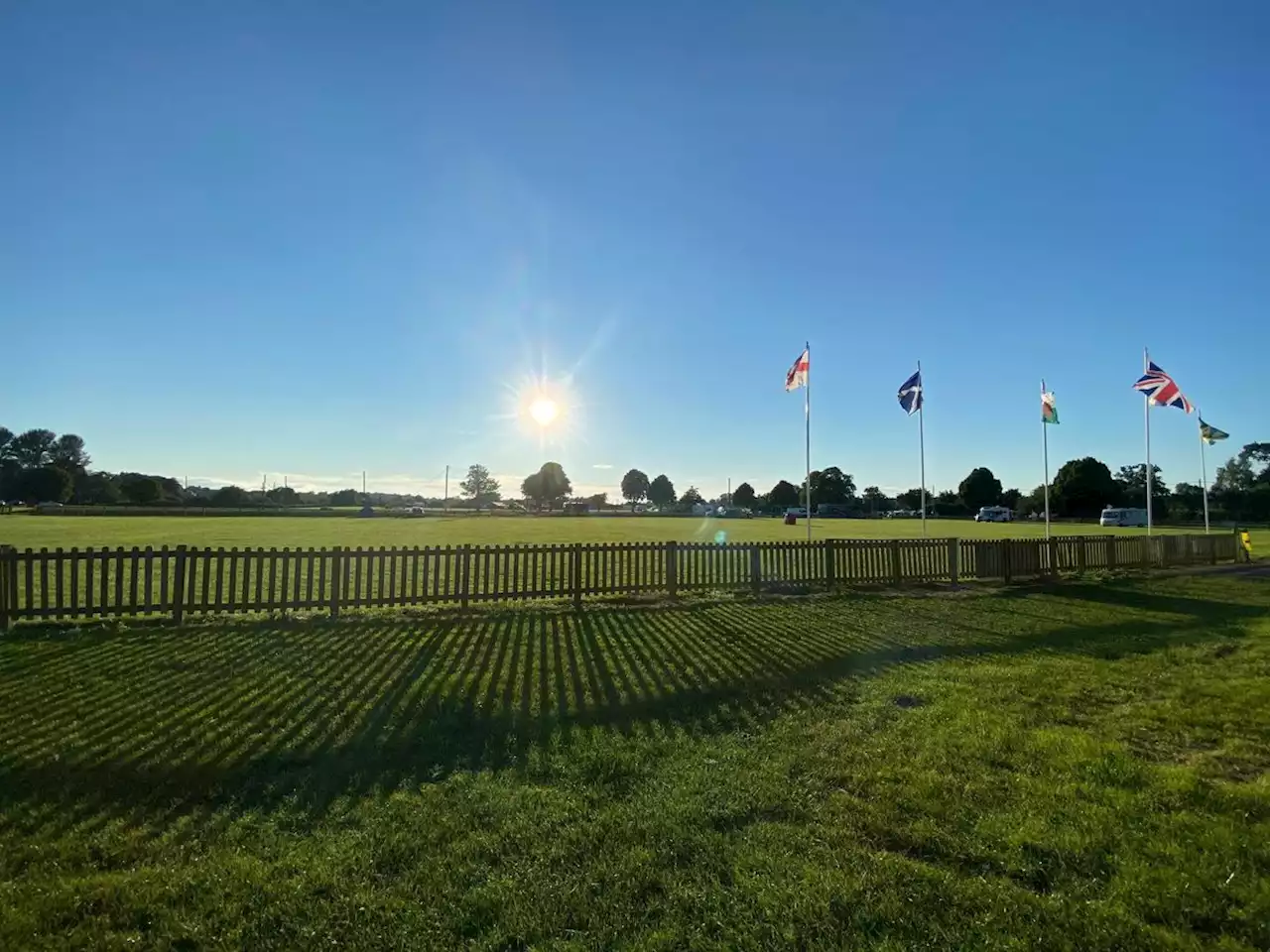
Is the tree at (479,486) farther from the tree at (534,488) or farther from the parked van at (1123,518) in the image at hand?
the parked van at (1123,518)

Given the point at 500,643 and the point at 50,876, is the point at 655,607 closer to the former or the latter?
the point at 500,643

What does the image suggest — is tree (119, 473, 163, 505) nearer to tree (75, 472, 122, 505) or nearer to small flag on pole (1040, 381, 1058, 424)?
tree (75, 472, 122, 505)

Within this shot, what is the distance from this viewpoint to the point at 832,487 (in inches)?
5236

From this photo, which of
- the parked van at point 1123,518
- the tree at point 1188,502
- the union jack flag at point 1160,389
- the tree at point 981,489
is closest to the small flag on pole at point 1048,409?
the union jack flag at point 1160,389

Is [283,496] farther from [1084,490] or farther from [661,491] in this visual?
[1084,490]

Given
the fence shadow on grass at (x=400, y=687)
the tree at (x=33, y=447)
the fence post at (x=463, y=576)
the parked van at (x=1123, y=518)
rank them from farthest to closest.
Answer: the tree at (x=33, y=447), the parked van at (x=1123, y=518), the fence post at (x=463, y=576), the fence shadow on grass at (x=400, y=687)

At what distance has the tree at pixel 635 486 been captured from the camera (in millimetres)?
170500

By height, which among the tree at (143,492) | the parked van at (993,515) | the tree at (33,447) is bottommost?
the parked van at (993,515)

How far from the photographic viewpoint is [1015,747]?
5.37 metres

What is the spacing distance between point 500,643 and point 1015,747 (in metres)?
6.24

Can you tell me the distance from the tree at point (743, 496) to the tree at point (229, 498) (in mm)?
91820

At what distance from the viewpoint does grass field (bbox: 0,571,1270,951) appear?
10.4ft

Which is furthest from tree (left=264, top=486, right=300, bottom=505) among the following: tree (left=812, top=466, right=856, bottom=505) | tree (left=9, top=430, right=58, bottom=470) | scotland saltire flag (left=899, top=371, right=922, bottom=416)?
scotland saltire flag (left=899, top=371, right=922, bottom=416)

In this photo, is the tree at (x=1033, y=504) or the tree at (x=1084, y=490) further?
the tree at (x=1033, y=504)
